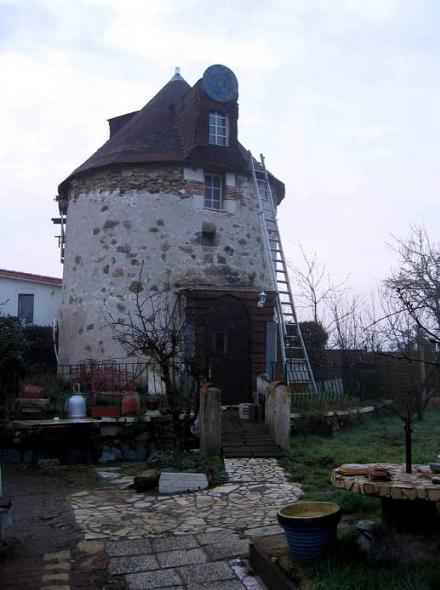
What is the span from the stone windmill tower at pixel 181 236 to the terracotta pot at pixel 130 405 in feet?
9.53

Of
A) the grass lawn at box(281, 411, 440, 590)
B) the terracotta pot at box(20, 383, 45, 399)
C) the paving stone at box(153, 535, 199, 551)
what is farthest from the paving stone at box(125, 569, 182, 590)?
the terracotta pot at box(20, 383, 45, 399)

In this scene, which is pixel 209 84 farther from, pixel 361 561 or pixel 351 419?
pixel 361 561

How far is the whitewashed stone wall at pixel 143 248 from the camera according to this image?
14883 mm

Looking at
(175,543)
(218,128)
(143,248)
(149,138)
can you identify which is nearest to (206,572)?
(175,543)

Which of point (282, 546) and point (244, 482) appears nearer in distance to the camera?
point (282, 546)

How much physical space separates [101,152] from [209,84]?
3429 millimetres

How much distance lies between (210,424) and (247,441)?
100cm

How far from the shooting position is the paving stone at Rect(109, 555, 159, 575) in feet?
17.8

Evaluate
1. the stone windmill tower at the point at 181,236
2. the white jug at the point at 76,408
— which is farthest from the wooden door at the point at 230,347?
the white jug at the point at 76,408

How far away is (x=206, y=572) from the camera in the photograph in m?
5.32

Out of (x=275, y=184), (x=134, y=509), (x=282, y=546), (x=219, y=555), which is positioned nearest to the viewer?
(x=282, y=546)

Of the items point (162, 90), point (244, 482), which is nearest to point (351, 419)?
point (244, 482)

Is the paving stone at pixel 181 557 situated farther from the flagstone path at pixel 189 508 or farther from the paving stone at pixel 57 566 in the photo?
the paving stone at pixel 57 566

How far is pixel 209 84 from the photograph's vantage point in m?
15.9
